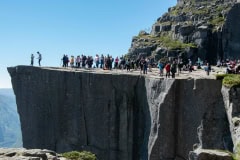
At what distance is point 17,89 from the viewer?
2468 inches

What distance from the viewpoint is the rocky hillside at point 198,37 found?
226ft

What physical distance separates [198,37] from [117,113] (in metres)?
25.8

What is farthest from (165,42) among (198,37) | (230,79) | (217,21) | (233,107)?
(233,107)

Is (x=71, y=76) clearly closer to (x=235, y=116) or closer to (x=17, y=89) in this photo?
(x=17, y=89)

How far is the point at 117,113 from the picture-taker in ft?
164

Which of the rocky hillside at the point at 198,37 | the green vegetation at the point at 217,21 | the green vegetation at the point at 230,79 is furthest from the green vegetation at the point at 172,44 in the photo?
the green vegetation at the point at 230,79

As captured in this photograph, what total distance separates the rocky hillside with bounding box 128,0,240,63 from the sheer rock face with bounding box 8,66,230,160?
19.7 metres

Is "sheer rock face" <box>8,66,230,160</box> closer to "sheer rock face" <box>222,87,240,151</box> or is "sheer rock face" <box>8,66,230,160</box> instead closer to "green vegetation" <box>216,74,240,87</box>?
"green vegetation" <box>216,74,240,87</box>

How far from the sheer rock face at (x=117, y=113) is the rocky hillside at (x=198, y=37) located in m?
19.7

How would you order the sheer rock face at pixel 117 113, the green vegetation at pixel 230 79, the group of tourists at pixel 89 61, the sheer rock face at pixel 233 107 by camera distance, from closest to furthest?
the sheer rock face at pixel 233 107, the green vegetation at pixel 230 79, the sheer rock face at pixel 117 113, the group of tourists at pixel 89 61

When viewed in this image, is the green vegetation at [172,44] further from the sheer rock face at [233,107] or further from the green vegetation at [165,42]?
the sheer rock face at [233,107]

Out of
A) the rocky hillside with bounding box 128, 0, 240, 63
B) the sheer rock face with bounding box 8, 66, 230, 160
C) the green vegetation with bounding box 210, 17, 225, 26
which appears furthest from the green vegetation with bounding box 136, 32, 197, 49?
the sheer rock face with bounding box 8, 66, 230, 160

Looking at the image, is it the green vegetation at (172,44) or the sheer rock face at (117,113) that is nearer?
the sheer rock face at (117,113)

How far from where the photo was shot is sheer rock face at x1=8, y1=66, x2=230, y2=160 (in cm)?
3953
